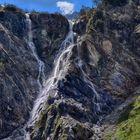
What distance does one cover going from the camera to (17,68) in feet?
421

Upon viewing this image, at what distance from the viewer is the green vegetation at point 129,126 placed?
102 metres

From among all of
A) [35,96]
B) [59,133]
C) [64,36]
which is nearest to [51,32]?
[64,36]

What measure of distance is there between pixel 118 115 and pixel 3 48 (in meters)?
38.8

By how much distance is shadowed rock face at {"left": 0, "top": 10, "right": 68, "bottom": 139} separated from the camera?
11312 cm

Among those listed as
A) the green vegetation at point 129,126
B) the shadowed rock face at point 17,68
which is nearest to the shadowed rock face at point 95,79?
the green vegetation at point 129,126

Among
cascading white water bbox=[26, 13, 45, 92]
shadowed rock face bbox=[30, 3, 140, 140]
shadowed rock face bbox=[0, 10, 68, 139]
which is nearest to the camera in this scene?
shadowed rock face bbox=[30, 3, 140, 140]

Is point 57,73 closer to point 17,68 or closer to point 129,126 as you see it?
point 17,68

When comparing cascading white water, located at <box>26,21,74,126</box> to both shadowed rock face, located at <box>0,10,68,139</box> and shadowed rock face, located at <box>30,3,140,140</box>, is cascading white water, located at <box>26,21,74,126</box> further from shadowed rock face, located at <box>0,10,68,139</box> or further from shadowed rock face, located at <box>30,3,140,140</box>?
shadowed rock face, located at <box>30,3,140,140</box>

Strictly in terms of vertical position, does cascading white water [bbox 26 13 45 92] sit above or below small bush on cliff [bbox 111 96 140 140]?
above

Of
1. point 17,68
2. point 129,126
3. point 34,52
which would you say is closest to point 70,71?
point 17,68

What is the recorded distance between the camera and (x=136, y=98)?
4683 inches

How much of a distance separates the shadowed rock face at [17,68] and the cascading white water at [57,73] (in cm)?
161

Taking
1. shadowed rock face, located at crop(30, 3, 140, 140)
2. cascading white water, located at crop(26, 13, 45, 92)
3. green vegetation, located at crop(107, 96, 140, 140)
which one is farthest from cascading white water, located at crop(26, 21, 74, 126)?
green vegetation, located at crop(107, 96, 140, 140)

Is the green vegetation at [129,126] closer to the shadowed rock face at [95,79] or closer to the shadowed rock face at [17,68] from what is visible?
the shadowed rock face at [95,79]
